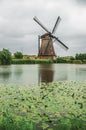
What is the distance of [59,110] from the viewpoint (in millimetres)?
8820

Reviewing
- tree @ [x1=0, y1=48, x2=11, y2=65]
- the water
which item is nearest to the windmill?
tree @ [x1=0, y1=48, x2=11, y2=65]

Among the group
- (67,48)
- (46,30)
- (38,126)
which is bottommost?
(38,126)

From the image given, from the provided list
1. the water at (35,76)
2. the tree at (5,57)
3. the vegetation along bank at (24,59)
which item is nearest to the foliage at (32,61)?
the vegetation along bank at (24,59)

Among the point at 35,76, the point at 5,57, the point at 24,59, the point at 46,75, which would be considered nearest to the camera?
the point at 35,76

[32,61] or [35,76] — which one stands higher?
[32,61]

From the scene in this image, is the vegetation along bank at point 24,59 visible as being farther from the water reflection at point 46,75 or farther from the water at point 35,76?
the water reflection at point 46,75

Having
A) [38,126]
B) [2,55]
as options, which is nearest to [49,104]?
[38,126]

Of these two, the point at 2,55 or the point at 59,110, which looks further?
the point at 2,55

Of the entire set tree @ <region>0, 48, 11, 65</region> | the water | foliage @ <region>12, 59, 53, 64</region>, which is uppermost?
tree @ <region>0, 48, 11, 65</region>

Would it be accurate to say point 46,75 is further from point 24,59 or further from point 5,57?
point 24,59

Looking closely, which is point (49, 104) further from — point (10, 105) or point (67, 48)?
point (67, 48)

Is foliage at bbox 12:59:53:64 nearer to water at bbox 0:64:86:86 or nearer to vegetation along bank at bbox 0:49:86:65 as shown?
vegetation along bank at bbox 0:49:86:65

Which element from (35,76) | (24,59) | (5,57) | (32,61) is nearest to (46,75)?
(35,76)

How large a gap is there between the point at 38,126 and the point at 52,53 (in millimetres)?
66046
